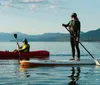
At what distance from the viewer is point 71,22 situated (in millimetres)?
23172

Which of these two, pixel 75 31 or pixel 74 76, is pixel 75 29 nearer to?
pixel 75 31

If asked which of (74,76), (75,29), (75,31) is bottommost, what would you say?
(74,76)

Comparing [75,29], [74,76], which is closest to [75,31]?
[75,29]

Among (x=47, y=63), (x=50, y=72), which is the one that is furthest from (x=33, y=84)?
(x=47, y=63)

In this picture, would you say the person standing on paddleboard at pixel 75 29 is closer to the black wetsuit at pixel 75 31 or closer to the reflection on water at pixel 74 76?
the black wetsuit at pixel 75 31

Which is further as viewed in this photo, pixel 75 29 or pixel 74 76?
pixel 75 29

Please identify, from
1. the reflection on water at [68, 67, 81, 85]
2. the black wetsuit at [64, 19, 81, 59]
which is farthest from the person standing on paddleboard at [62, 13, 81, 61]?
the reflection on water at [68, 67, 81, 85]

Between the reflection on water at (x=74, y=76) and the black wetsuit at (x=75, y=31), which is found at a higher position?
the black wetsuit at (x=75, y=31)

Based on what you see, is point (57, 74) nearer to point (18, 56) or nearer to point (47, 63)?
point (47, 63)

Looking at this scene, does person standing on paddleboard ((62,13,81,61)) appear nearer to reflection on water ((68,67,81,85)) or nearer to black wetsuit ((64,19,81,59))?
black wetsuit ((64,19,81,59))

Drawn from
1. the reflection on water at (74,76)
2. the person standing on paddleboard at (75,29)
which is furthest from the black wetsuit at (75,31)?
the reflection on water at (74,76)

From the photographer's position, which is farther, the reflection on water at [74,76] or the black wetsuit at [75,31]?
the black wetsuit at [75,31]

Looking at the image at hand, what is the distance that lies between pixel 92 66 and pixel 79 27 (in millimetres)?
2587

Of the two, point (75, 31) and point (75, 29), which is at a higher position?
point (75, 29)
